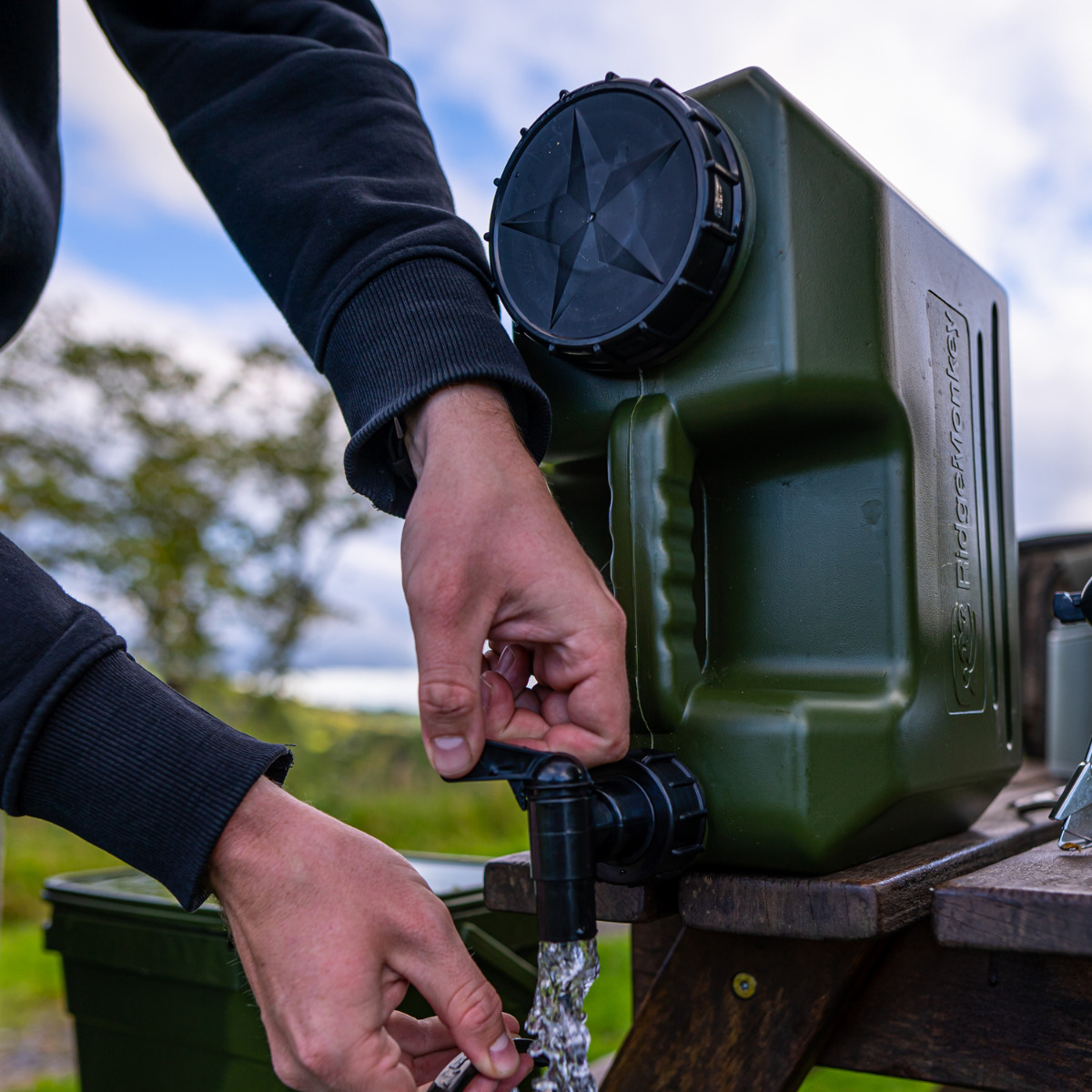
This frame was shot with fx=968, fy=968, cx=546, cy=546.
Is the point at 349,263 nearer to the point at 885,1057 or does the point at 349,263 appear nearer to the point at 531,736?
the point at 531,736

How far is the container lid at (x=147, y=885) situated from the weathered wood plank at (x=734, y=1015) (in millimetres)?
297

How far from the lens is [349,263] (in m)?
0.79

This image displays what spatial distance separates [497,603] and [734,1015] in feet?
1.35

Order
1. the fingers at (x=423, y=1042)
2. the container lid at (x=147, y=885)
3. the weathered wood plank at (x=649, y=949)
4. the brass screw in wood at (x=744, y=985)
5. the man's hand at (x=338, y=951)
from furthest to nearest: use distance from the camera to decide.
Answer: the container lid at (x=147, y=885)
the weathered wood plank at (x=649, y=949)
the brass screw in wood at (x=744, y=985)
the fingers at (x=423, y=1042)
the man's hand at (x=338, y=951)

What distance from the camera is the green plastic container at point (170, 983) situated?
989 millimetres

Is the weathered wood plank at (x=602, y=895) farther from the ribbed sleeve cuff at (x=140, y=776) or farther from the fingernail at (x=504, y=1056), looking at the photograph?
the ribbed sleeve cuff at (x=140, y=776)

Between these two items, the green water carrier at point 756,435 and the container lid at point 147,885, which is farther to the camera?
the container lid at point 147,885

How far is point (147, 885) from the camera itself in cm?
123

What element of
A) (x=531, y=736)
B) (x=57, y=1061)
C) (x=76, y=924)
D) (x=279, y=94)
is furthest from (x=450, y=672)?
(x=57, y=1061)

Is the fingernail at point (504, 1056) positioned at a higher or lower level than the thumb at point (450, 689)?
lower

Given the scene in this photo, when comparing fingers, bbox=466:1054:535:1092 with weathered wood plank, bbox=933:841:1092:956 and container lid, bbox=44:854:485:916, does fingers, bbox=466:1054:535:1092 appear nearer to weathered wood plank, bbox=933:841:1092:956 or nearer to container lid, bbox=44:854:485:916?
weathered wood plank, bbox=933:841:1092:956

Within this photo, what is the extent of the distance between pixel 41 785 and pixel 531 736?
312mm

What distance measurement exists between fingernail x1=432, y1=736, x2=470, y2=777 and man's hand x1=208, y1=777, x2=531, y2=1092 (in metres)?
0.07

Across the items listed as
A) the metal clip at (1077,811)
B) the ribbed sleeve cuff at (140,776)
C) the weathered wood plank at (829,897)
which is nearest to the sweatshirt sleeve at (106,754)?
the ribbed sleeve cuff at (140,776)
